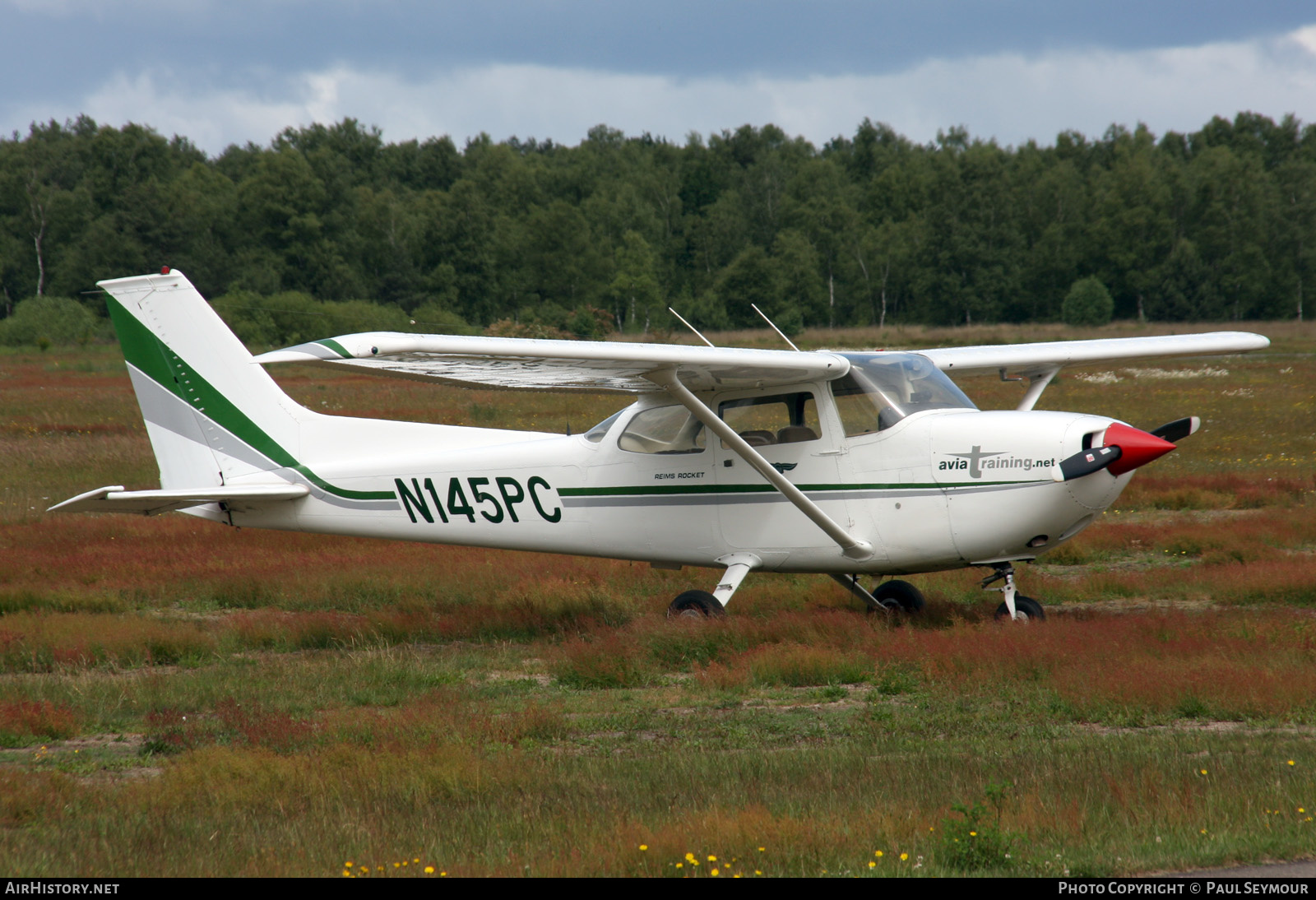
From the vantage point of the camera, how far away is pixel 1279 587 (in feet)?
34.9

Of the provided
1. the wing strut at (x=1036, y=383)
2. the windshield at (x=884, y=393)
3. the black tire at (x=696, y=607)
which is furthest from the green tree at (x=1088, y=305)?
the black tire at (x=696, y=607)

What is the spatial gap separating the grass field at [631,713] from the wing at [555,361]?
2139 millimetres

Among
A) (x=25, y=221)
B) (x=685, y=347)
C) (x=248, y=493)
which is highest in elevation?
(x=25, y=221)

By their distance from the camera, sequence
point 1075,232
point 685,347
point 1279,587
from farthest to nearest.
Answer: point 1075,232
point 1279,587
point 685,347

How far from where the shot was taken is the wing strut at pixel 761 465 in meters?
9.24

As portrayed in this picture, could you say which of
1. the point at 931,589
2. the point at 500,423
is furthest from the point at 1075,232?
the point at 931,589

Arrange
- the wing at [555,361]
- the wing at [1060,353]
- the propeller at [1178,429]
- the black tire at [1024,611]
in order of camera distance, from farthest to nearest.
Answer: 1. the wing at [1060,353]
2. the black tire at [1024,611]
3. the propeller at [1178,429]
4. the wing at [555,361]

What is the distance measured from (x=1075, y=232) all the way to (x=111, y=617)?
268 feet

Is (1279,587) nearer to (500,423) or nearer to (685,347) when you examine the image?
(685,347)

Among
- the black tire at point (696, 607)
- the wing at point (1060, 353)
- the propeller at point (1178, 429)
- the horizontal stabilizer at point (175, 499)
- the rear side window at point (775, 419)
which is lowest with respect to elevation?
the black tire at point (696, 607)

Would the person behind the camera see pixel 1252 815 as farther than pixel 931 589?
No

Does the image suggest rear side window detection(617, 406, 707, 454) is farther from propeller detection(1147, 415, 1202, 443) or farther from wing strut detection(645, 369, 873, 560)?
propeller detection(1147, 415, 1202, 443)

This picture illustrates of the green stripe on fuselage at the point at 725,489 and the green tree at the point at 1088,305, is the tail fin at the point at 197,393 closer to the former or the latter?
the green stripe on fuselage at the point at 725,489

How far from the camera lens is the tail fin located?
1108 cm
